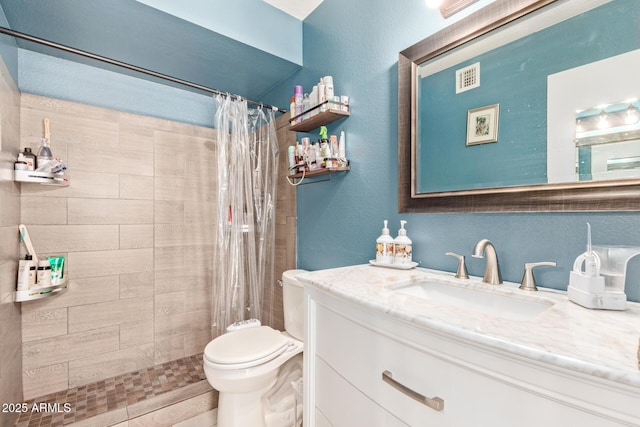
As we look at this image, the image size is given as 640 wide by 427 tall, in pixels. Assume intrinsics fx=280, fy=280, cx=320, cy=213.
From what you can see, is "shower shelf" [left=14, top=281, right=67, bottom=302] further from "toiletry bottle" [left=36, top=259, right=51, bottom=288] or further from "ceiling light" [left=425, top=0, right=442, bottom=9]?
"ceiling light" [left=425, top=0, right=442, bottom=9]

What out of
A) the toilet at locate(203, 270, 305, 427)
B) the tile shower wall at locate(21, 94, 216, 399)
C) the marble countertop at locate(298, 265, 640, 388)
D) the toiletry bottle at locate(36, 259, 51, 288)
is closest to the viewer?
the marble countertop at locate(298, 265, 640, 388)

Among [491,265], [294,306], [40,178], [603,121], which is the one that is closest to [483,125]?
[603,121]

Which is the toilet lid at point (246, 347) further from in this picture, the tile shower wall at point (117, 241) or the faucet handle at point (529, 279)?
the faucet handle at point (529, 279)

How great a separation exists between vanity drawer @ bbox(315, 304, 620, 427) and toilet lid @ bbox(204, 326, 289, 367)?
62 centimetres

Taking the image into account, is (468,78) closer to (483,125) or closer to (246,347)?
(483,125)

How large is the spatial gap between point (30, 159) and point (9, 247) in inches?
20.5

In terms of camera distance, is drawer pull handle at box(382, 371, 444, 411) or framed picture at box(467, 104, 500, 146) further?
framed picture at box(467, 104, 500, 146)

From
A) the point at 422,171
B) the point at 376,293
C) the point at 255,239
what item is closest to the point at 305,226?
the point at 255,239

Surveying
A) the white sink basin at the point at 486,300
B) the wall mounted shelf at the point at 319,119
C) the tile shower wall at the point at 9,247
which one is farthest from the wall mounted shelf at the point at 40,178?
the white sink basin at the point at 486,300

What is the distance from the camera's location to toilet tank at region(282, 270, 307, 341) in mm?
1728

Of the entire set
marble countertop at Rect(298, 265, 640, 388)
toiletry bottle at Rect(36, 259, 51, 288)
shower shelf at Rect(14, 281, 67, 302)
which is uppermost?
marble countertop at Rect(298, 265, 640, 388)

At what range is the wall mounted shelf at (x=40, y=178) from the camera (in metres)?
1.56

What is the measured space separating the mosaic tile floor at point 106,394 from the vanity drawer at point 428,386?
1495mm

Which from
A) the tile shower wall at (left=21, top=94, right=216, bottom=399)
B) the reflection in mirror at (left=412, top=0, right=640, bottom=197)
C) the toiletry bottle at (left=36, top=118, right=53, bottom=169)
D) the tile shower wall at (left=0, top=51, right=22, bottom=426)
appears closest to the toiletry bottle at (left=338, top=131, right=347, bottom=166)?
the reflection in mirror at (left=412, top=0, right=640, bottom=197)
